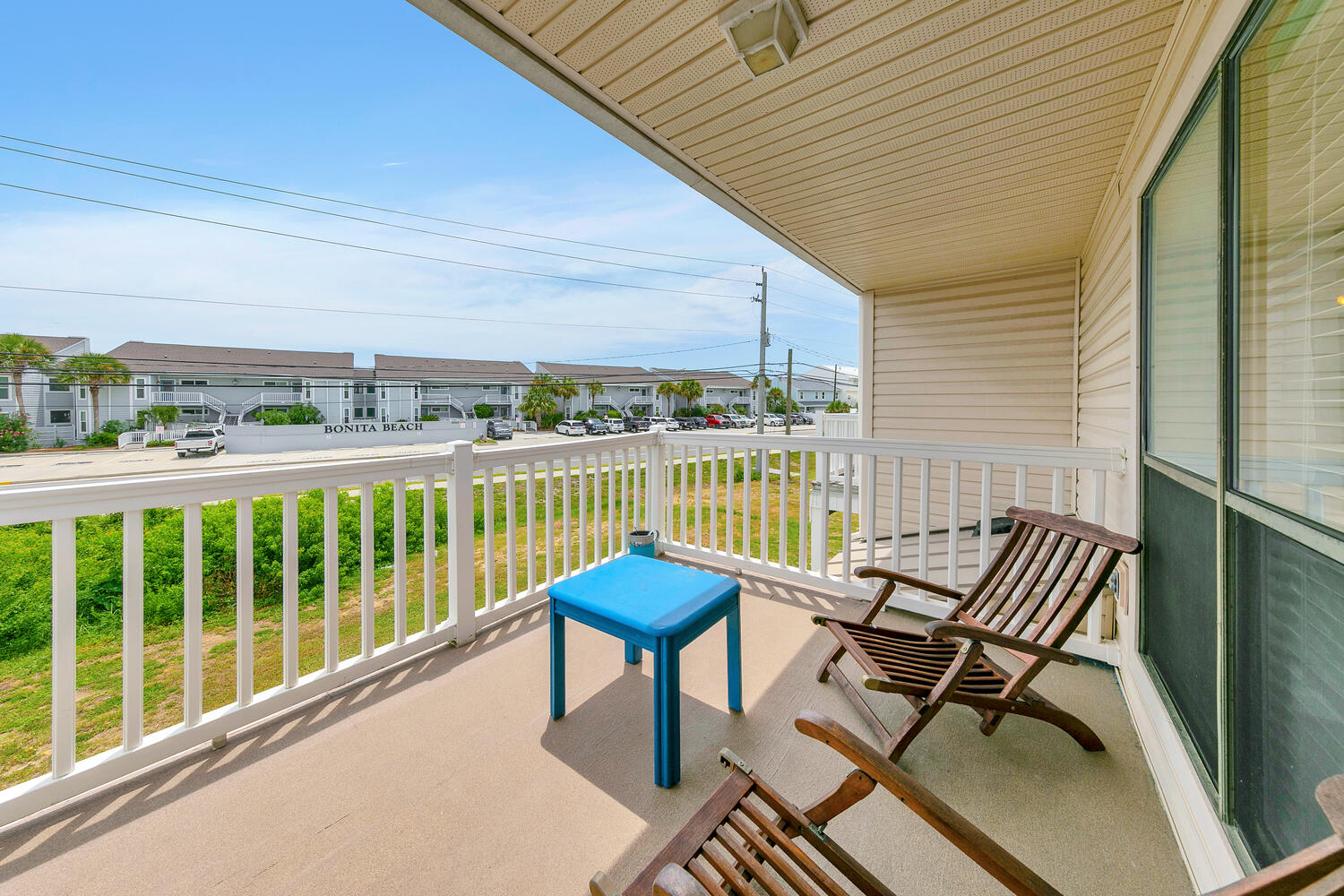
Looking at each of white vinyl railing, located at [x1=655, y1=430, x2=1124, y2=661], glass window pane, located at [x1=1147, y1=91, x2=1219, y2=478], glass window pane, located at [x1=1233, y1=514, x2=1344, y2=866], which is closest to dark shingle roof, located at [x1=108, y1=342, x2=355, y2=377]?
white vinyl railing, located at [x1=655, y1=430, x2=1124, y2=661]

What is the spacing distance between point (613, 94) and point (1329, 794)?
103 inches

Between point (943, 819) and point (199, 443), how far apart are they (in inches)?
862

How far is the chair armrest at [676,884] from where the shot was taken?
2.61ft

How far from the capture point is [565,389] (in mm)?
33719

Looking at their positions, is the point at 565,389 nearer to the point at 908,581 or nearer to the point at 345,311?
the point at 345,311

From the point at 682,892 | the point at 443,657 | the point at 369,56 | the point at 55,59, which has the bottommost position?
the point at 443,657

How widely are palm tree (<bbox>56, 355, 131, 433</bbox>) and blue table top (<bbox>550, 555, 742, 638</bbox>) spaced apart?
20.5 metres

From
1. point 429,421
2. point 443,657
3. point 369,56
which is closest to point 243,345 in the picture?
point 429,421

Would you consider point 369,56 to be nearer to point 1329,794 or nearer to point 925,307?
point 925,307

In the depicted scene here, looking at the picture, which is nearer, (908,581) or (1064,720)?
(1064,720)

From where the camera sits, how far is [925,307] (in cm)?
496

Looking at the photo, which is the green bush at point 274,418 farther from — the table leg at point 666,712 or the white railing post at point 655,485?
the table leg at point 666,712

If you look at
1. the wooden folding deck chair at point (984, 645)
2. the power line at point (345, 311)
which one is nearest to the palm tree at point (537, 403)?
the power line at point (345, 311)

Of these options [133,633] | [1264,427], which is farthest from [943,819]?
[133,633]
